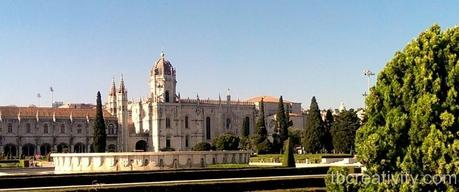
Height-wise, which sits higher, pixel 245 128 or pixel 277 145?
pixel 245 128

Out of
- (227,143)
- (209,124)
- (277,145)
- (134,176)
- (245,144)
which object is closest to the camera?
(134,176)

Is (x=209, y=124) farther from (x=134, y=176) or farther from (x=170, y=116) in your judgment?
(x=134, y=176)

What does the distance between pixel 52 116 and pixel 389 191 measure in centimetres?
7421

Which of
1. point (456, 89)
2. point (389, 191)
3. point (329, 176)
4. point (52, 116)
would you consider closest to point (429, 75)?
point (456, 89)

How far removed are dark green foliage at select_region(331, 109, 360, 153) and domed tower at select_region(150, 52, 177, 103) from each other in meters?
34.2

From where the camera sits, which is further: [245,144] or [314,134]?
[245,144]

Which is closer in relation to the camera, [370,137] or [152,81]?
[370,137]

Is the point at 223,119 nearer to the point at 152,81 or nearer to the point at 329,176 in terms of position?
the point at 152,81

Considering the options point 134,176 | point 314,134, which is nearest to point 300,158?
point 314,134

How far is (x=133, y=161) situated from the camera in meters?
37.2

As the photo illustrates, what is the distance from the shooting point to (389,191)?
45.1 feet

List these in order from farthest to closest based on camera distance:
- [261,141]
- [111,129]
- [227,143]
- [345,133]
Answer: [111,129] → [227,143] → [261,141] → [345,133]

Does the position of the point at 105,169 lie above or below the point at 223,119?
below

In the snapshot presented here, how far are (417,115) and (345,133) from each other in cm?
4767
